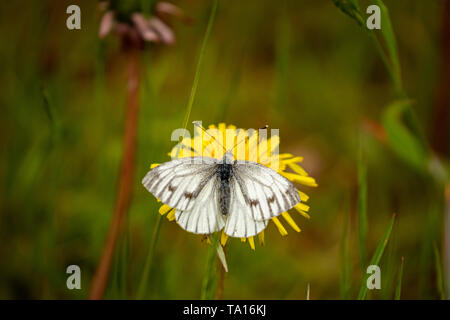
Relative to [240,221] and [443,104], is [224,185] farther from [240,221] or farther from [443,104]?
[443,104]

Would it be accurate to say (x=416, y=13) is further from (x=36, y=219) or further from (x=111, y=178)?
(x=36, y=219)

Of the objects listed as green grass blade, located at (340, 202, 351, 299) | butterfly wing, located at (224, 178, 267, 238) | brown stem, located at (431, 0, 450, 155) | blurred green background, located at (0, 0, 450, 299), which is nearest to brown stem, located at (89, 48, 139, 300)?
blurred green background, located at (0, 0, 450, 299)

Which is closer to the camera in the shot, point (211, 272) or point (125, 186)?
point (211, 272)

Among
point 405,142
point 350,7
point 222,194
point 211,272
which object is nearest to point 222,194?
point 222,194

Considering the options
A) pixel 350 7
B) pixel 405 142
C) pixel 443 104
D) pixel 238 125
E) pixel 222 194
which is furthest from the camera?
pixel 238 125

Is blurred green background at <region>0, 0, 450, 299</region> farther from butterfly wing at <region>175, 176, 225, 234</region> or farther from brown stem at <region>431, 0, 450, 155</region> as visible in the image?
butterfly wing at <region>175, 176, 225, 234</region>

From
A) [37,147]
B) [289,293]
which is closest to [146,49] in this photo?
[37,147]
